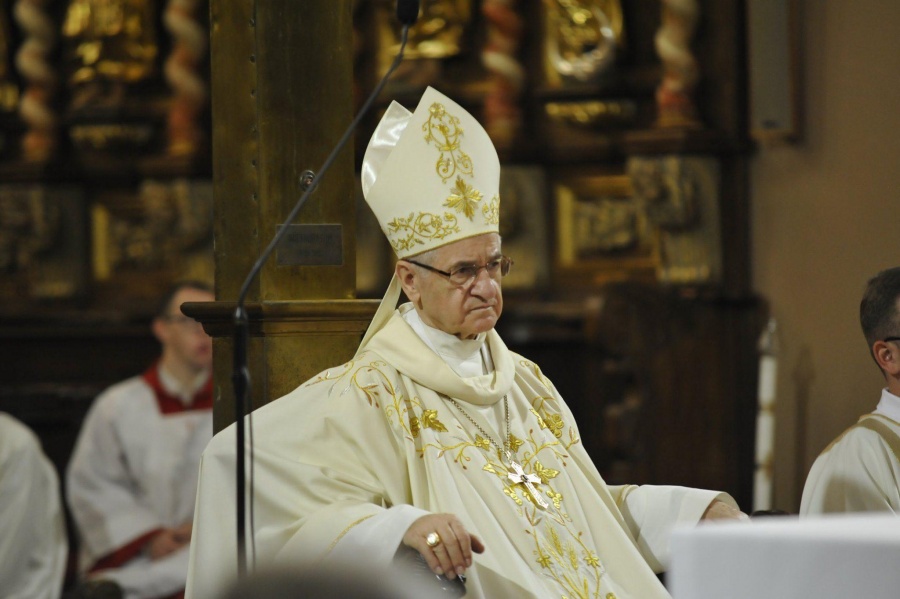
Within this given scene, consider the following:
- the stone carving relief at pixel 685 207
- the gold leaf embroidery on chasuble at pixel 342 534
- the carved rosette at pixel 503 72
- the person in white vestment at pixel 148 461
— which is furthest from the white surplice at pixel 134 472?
the gold leaf embroidery on chasuble at pixel 342 534

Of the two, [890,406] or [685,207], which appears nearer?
[890,406]

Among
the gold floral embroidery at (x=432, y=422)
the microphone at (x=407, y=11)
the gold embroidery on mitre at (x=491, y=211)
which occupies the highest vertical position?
the microphone at (x=407, y=11)

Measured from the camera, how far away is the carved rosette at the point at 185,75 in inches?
288

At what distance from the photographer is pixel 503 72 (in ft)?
22.8

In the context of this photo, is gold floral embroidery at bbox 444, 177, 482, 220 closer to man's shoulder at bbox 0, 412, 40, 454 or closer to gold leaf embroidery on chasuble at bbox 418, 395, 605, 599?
gold leaf embroidery on chasuble at bbox 418, 395, 605, 599

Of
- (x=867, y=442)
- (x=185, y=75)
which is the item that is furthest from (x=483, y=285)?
(x=185, y=75)

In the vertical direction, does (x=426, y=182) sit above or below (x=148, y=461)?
above

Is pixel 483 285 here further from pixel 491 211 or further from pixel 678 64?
pixel 678 64

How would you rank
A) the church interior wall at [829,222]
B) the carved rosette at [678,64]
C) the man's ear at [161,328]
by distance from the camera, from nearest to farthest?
the church interior wall at [829,222] → the carved rosette at [678,64] → the man's ear at [161,328]

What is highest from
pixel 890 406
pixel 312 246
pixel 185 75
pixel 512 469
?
pixel 185 75

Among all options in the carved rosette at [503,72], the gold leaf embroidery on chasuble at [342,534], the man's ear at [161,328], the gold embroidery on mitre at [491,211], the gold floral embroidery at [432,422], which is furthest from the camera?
the carved rosette at [503,72]

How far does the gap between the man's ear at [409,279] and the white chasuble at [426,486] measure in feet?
0.27

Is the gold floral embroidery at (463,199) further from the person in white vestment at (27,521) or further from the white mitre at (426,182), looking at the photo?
the person in white vestment at (27,521)

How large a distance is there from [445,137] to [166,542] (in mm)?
3010
